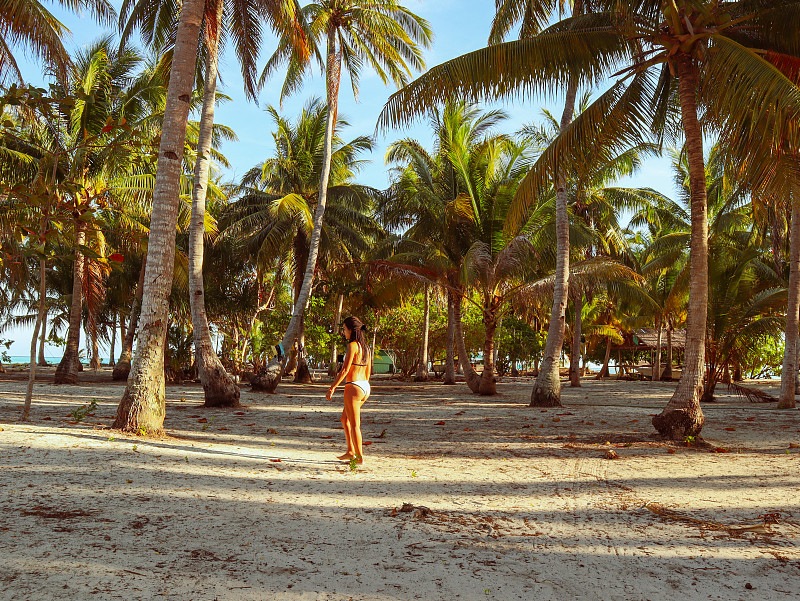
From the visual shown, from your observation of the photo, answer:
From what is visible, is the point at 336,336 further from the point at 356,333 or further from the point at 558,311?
the point at 356,333

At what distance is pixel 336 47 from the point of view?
17.1m

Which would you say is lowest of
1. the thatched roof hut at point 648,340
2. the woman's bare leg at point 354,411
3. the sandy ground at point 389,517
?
the sandy ground at point 389,517

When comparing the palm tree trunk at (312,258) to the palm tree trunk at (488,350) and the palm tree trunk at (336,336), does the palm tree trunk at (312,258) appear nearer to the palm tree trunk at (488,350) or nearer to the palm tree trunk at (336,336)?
the palm tree trunk at (488,350)

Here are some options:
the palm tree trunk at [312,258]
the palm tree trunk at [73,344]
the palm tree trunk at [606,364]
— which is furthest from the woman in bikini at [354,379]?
the palm tree trunk at [606,364]

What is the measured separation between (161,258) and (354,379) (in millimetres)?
3142

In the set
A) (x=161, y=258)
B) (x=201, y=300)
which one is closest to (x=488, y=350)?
(x=201, y=300)

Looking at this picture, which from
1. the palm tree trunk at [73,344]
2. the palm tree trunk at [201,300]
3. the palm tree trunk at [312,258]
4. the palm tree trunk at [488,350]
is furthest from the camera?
the palm tree trunk at [73,344]

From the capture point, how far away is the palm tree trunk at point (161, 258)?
7020 millimetres

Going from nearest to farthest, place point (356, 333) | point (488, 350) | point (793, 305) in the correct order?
point (356, 333)
point (793, 305)
point (488, 350)

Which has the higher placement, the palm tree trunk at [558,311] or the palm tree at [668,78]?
the palm tree at [668,78]

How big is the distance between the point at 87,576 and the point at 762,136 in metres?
8.22

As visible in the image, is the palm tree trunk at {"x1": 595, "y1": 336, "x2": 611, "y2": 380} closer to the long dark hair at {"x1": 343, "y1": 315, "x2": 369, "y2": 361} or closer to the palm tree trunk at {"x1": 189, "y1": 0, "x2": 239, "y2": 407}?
the palm tree trunk at {"x1": 189, "y1": 0, "x2": 239, "y2": 407}

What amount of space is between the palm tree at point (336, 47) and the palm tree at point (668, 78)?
7.18 metres

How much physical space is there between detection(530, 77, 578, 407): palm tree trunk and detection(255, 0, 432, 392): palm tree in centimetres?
668
